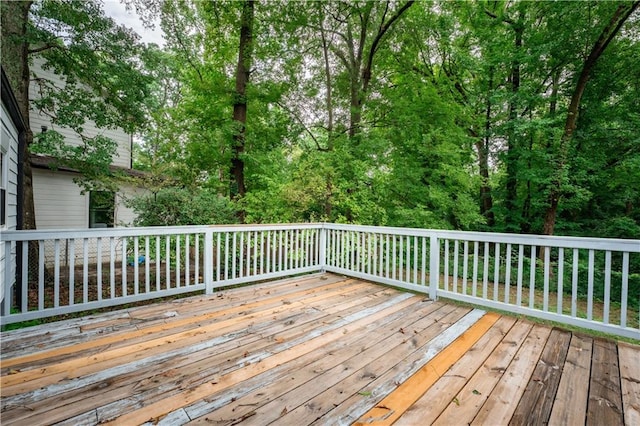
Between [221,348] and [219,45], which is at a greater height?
[219,45]

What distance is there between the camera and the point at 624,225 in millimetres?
7781

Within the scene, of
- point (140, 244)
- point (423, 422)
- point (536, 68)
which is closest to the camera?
point (423, 422)

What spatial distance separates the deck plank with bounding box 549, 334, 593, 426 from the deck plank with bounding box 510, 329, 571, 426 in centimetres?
3

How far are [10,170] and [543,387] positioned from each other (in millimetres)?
6217

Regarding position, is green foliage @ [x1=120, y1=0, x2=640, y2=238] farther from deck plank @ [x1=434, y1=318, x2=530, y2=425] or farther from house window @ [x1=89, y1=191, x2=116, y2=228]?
deck plank @ [x1=434, y1=318, x2=530, y2=425]

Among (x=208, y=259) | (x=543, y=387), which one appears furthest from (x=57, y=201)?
(x=543, y=387)

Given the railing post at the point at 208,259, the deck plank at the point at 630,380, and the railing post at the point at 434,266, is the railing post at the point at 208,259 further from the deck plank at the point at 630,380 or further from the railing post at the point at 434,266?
the deck plank at the point at 630,380

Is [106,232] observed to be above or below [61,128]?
below

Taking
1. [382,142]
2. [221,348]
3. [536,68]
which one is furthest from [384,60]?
[221,348]

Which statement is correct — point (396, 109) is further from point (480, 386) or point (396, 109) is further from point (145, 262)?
A: point (480, 386)

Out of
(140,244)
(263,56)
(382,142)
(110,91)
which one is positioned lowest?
(140,244)

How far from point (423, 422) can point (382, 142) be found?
636 cm

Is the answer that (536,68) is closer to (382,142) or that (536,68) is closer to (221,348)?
(382,142)

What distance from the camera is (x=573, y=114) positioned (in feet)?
25.3
